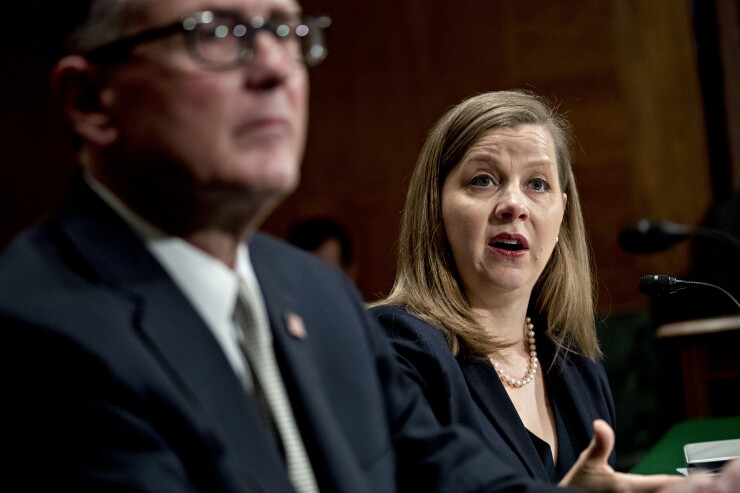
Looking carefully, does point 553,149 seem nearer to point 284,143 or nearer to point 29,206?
point 284,143

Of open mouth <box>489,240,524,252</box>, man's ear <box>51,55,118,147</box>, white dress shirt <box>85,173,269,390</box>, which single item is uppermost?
man's ear <box>51,55,118,147</box>

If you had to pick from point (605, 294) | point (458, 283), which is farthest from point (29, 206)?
point (458, 283)

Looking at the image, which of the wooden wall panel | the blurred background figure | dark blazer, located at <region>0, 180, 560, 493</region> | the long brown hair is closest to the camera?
dark blazer, located at <region>0, 180, 560, 493</region>

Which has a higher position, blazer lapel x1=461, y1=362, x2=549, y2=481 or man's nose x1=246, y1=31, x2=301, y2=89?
man's nose x1=246, y1=31, x2=301, y2=89

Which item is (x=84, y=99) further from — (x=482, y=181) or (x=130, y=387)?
(x=482, y=181)

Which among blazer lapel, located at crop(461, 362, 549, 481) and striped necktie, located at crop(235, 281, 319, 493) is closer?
striped necktie, located at crop(235, 281, 319, 493)

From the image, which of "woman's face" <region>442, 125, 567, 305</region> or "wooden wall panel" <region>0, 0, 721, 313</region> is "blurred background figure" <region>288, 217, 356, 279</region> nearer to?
"wooden wall panel" <region>0, 0, 721, 313</region>

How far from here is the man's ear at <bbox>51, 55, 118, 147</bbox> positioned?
1.19 metres

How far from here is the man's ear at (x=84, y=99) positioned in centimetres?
119

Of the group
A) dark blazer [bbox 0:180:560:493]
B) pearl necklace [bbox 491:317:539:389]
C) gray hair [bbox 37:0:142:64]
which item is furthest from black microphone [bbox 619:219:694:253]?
gray hair [bbox 37:0:142:64]

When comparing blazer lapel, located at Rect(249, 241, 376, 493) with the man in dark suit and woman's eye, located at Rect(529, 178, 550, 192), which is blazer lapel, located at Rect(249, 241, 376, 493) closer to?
the man in dark suit

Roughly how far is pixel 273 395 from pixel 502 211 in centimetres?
138

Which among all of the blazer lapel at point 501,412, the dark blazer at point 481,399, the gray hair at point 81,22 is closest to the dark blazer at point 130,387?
the gray hair at point 81,22

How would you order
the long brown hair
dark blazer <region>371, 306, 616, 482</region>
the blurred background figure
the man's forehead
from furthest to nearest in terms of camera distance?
the blurred background figure, the long brown hair, dark blazer <region>371, 306, 616, 482</region>, the man's forehead
